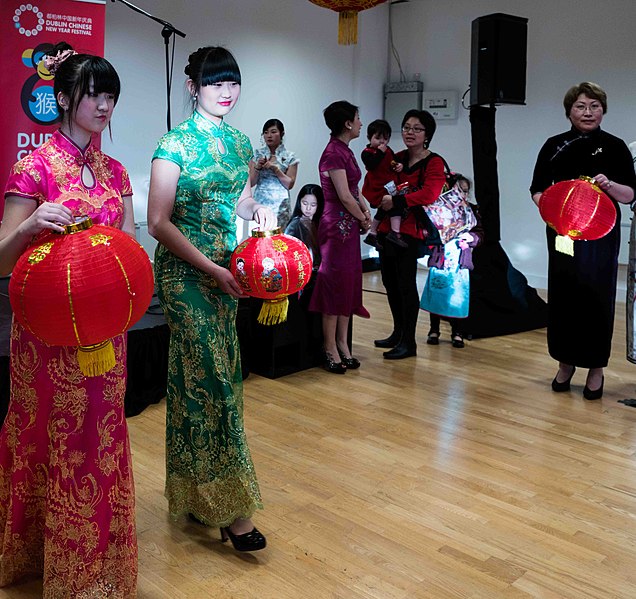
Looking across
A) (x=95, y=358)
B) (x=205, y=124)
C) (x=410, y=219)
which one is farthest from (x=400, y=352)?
(x=95, y=358)

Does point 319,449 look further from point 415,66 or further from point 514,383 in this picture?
point 415,66

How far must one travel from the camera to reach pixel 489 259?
540cm

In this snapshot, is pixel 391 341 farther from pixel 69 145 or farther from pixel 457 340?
pixel 69 145

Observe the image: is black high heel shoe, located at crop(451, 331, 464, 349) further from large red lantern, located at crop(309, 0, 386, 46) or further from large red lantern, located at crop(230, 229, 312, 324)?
large red lantern, located at crop(230, 229, 312, 324)

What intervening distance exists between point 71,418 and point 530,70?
6.68m

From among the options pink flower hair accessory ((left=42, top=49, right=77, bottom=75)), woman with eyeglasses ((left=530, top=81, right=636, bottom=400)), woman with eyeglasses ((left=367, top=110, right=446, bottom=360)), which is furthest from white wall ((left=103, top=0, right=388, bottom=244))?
pink flower hair accessory ((left=42, top=49, right=77, bottom=75))

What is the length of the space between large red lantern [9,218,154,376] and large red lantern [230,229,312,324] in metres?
0.44

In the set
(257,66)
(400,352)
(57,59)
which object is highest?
A: (257,66)

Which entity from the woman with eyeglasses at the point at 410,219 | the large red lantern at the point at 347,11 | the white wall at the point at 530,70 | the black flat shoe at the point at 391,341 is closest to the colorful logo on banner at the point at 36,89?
the large red lantern at the point at 347,11

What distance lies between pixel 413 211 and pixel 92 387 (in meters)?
Answer: 3.01

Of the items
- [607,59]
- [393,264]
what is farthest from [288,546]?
[607,59]

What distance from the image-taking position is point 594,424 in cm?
359

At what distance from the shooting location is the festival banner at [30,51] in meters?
4.65

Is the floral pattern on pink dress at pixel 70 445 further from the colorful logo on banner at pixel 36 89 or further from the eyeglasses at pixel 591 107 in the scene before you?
the colorful logo on banner at pixel 36 89
